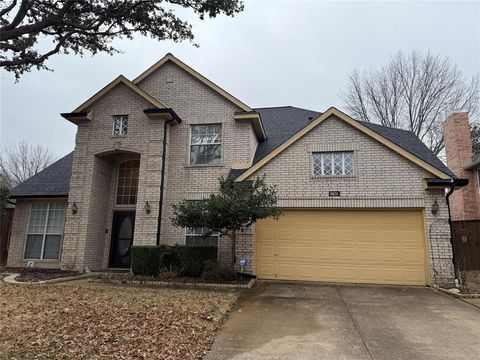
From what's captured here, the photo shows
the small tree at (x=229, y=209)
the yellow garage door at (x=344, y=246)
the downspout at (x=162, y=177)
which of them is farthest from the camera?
the downspout at (x=162, y=177)

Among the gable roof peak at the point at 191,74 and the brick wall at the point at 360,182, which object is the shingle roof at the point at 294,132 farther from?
the gable roof peak at the point at 191,74

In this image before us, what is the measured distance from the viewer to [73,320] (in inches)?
222

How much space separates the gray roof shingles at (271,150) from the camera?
12297 millimetres

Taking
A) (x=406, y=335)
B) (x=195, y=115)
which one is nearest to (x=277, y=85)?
(x=195, y=115)

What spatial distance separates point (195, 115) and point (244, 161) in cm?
269

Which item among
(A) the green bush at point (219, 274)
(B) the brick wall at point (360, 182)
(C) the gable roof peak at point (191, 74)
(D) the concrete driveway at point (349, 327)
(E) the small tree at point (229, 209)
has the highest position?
(C) the gable roof peak at point (191, 74)

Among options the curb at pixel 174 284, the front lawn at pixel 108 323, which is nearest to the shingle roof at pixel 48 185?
the curb at pixel 174 284

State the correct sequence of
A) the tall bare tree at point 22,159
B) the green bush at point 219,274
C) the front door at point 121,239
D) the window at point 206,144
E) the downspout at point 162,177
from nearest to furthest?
the green bush at point 219,274, the downspout at point 162,177, the window at point 206,144, the front door at point 121,239, the tall bare tree at point 22,159

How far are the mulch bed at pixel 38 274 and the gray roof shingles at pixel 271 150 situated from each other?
9.29ft

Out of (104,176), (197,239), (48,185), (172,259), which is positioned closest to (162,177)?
(197,239)

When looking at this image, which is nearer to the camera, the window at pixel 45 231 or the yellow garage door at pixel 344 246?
the yellow garage door at pixel 344 246

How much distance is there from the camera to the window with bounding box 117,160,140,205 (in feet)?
43.9

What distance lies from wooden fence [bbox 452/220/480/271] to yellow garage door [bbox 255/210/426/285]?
2898 mm

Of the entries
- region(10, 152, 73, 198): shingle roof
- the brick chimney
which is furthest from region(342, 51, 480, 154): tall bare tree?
region(10, 152, 73, 198): shingle roof
